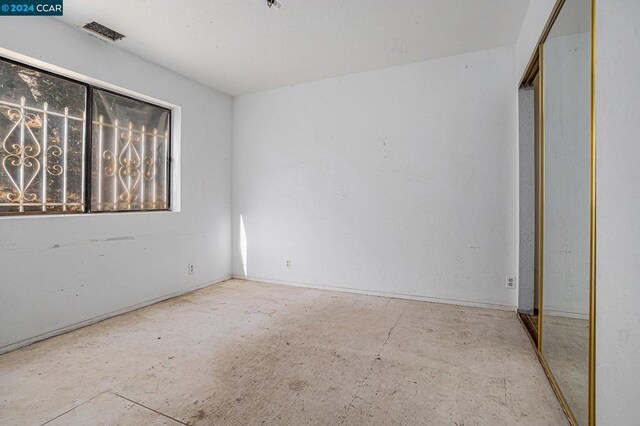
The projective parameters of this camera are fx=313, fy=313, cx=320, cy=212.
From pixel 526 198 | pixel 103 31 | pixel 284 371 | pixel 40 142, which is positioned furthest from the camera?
pixel 526 198

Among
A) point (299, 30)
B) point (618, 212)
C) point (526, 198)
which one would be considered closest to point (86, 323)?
point (299, 30)

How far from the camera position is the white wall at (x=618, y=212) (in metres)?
1.02

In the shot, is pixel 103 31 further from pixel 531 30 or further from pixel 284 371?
pixel 531 30

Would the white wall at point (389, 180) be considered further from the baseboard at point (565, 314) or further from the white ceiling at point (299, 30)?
the baseboard at point (565, 314)

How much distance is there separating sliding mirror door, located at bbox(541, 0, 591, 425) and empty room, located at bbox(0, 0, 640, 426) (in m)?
0.02

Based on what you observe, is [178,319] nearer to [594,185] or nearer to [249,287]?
[249,287]

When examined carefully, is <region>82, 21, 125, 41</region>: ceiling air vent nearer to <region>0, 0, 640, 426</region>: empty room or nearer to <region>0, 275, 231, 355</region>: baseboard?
<region>0, 0, 640, 426</region>: empty room

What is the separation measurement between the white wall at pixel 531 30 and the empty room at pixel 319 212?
0.05 metres

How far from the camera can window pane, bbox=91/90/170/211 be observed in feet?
10.4

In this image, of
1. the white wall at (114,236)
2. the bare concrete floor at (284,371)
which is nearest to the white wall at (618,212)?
the bare concrete floor at (284,371)

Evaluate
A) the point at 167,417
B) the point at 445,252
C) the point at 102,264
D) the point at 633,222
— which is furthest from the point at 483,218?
the point at 102,264

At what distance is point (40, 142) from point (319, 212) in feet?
9.50

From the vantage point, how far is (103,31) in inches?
113

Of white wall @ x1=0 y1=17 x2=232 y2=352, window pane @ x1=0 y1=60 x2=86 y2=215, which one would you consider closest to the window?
window pane @ x1=0 y1=60 x2=86 y2=215
